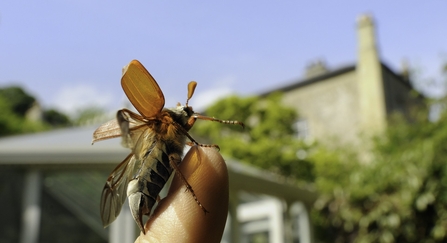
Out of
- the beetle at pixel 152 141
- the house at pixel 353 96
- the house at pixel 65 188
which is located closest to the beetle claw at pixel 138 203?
the beetle at pixel 152 141

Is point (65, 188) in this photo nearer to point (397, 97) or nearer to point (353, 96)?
point (353, 96)

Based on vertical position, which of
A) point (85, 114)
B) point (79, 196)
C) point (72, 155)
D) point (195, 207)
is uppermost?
point (195, 207)

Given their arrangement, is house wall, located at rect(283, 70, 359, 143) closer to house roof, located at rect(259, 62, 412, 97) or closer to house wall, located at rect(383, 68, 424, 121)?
house roof, located at rect(259, 62, 412, 97)

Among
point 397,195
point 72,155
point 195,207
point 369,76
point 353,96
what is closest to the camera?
point 195,207

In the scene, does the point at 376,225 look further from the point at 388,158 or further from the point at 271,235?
the point at 271,235

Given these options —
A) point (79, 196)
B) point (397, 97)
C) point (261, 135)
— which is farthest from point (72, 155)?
point (397, 97)

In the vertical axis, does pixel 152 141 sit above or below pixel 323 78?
above

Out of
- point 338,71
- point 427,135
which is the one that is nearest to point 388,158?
point 427,135
